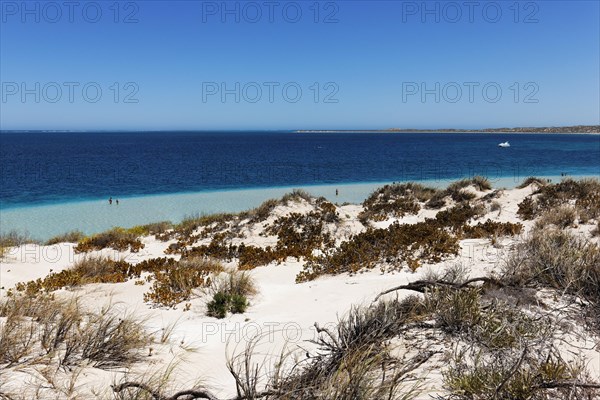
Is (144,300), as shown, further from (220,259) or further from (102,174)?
(102,174)

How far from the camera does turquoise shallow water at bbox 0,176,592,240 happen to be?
19.0 metres

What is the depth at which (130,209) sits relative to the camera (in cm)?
2317

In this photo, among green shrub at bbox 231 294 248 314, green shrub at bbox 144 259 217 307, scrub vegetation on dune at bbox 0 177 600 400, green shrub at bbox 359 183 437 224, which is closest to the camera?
scrub vegetation on dune at bbox 0 177 600 400

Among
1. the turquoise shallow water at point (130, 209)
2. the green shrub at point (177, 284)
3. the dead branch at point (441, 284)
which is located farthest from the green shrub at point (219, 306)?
the turquoise shallow water at point (130, 209)

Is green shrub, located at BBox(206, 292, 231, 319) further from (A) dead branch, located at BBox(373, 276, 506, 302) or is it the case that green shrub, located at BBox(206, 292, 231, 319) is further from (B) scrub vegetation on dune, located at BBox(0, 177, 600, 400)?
(A) dead branch, located at BBox(373, 276, 506, 302)

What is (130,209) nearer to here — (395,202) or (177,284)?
(395,202)

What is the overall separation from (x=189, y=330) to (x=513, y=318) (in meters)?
4.19

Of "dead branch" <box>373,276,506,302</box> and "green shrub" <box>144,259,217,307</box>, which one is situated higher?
"dead branch" <box>373,276,506,302</box>

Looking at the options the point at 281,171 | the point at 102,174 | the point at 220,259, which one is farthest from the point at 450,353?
the point at 102,174

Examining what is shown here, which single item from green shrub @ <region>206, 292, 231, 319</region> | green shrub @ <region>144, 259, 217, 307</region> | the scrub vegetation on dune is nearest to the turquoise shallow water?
the scrub vegetation on dune

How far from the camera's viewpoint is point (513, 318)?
12.2 ft

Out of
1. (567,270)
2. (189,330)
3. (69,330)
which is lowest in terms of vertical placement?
(189,330)

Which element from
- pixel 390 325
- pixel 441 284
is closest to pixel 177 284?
pixel 390 325

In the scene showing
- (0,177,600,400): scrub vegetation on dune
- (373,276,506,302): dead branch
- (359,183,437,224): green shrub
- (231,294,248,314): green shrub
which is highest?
(359,183,437,224): green shrub
